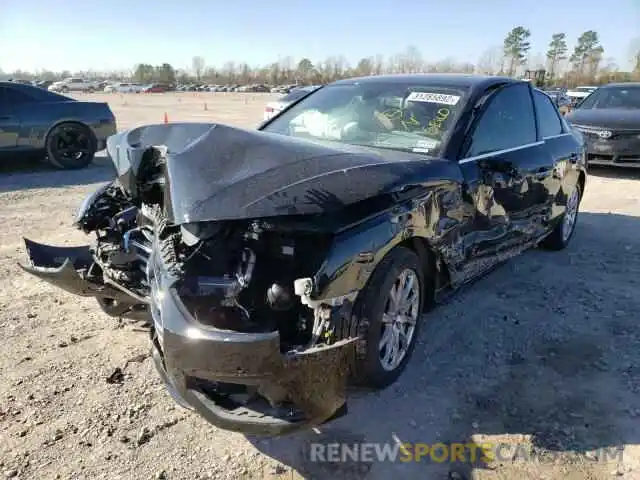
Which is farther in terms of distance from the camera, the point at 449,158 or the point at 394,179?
the point at 449,158

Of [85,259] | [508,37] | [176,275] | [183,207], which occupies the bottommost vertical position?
[85,259]

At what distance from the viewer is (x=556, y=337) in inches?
153

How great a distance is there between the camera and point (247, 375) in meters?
2.29

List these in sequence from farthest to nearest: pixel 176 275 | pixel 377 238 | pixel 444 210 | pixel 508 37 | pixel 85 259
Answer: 1. pixel 508 37
2. pixel 85 259
3. pixel 444 210
4. pixel 377 238
5. pixel 176 275

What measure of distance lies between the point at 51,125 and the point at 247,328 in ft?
27.3

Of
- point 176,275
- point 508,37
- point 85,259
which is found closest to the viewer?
point 176,275

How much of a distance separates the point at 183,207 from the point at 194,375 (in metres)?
0.75

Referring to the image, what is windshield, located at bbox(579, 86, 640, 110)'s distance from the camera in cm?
1097

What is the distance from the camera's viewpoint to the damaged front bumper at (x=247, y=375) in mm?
2262

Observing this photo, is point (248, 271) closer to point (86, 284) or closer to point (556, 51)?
point (86, 284)

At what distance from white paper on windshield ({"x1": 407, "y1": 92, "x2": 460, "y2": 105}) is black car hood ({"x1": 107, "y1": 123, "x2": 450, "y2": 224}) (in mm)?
624

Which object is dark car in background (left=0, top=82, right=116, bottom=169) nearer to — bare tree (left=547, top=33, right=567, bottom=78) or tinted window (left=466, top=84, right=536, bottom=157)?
tinted window (left=466, top=84, right=536, bottom=157)

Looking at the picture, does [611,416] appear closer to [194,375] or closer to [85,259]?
[194,375]

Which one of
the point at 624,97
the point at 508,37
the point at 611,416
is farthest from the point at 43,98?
the point at 508,37
